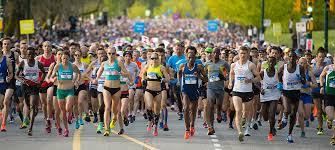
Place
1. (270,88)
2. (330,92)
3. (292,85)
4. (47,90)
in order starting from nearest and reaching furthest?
(330,92), (292,85), (270,88), (47,90)

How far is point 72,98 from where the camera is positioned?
65.7 ft

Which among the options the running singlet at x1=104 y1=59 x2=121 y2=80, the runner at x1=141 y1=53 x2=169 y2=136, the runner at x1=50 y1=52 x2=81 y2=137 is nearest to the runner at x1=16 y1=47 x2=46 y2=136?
the runner at x1=50 y1=52 x2=81 y2=137

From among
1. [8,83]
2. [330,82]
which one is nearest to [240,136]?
[330,82]

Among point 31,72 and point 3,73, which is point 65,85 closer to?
point 31,72

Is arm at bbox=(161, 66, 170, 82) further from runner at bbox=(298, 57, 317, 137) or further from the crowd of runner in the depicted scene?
runner at bbox=(298, 57, 317, 137)

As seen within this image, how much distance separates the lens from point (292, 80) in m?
19.8

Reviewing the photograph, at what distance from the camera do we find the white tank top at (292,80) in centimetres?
1965

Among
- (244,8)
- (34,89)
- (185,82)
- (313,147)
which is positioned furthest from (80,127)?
(244,8)

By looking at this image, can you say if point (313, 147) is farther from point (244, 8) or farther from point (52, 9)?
point (244, 8)

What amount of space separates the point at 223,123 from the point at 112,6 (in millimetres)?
132577

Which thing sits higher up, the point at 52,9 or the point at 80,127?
the point at 52,9

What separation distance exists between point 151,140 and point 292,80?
288cm

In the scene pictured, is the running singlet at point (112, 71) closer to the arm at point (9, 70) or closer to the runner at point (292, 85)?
the arm at point (9, 70)

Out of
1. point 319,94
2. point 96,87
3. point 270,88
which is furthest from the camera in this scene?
point 96,87
